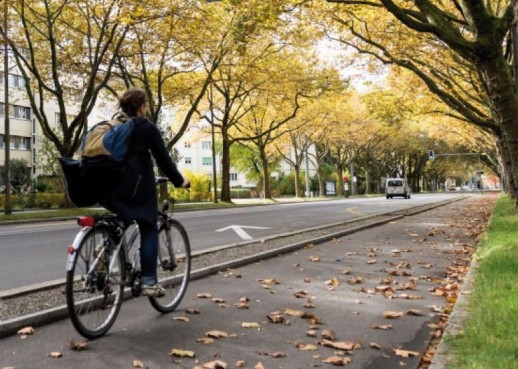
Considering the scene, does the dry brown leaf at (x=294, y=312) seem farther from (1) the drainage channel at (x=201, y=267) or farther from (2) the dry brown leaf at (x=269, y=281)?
(1) the drainage channel at (x=201, y=267)

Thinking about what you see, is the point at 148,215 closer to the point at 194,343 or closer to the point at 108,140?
the point at 108,140

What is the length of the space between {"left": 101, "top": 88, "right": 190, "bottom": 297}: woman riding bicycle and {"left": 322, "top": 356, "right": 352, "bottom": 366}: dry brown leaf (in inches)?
66.9

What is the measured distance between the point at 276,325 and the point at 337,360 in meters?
1.03

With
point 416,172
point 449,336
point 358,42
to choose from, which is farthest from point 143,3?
point 416,172

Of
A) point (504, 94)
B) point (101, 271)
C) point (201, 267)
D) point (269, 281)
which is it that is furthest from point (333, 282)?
point (504, 94)

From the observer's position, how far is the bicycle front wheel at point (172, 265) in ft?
16.4

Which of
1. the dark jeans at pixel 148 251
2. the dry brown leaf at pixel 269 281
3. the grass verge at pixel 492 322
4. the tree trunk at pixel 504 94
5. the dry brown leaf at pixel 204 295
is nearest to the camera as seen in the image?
the grass verge at pixel 492 322

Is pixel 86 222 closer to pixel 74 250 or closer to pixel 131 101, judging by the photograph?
pixel 74 250

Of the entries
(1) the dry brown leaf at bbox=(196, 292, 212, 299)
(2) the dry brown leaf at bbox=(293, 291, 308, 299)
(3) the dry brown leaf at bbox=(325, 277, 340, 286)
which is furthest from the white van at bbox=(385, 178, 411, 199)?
(1) the dry brown leaf at bbox=(196, 292, 212, 299)

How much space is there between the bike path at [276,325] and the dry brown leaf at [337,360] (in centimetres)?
2

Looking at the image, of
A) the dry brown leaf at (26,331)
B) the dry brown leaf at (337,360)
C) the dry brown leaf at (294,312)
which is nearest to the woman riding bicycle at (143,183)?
the dry brown leaf at (26,331)

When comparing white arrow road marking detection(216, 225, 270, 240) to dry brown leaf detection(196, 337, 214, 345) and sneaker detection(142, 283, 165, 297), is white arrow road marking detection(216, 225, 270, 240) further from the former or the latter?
dry brown leaf detection(196, 337, 214, 345)

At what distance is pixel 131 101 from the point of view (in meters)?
4.41

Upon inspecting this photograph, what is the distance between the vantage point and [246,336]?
14.3 ft
